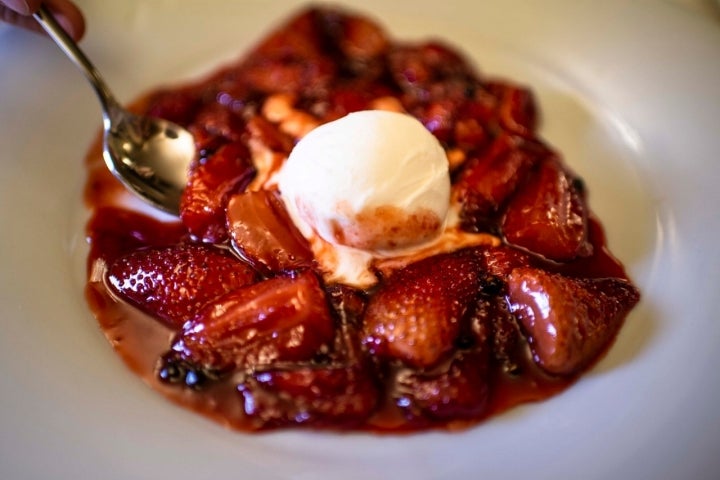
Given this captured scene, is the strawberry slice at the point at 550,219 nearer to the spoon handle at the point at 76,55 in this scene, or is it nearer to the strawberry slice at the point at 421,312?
the strawberry slice at the point at 421,312

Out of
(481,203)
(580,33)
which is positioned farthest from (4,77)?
(580,33)

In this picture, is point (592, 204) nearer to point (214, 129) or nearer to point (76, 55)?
point (214, 129)

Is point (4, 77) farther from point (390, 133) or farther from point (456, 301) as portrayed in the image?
point (456, 301)

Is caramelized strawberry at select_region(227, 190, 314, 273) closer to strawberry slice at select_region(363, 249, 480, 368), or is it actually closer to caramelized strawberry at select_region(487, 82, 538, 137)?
strawberry slice at select_region(363, 249, 480, 368)

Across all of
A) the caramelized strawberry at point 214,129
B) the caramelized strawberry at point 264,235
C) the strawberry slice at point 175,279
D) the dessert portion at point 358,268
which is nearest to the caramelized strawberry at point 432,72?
the dessert portion at point 358,268

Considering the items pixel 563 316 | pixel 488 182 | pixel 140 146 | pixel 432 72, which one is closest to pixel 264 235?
pixel 140 146

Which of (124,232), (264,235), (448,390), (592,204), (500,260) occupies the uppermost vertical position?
(592,204)

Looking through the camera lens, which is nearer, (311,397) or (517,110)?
(311,397)
